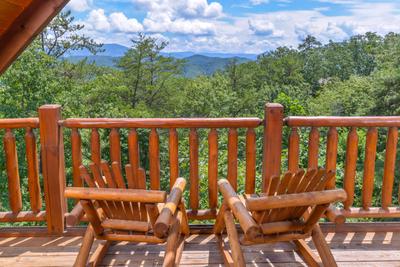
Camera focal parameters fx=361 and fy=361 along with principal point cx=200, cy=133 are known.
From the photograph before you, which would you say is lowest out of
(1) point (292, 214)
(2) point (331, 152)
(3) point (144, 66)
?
(1) point (292, 214)

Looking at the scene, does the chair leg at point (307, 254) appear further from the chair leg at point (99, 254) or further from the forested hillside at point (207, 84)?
the forested hillside at point (207, 84)

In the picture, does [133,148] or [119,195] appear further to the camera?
[133,148]

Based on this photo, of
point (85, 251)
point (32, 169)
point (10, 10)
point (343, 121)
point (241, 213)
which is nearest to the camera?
point (10, 10)

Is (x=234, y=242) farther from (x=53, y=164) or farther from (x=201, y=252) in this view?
(x=53, y=164)

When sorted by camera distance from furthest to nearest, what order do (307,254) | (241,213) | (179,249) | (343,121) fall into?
(343,121) < (179,249) < (307,254) < (241,213)

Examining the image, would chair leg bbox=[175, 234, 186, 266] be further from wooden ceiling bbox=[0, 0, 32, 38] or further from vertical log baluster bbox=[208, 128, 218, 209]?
wooden ceiling bbox=[0, 0, 32, 38]

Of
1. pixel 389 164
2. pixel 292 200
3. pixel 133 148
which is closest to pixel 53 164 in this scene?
pixel 133 148

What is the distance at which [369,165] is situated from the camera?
293cm

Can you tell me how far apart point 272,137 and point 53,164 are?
68.0 inches

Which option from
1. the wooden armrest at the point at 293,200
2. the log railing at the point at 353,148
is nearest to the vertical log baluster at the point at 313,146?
the log railing at the point at 353,148

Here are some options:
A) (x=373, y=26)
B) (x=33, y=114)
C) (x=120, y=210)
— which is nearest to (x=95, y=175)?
(x=120, y=210)

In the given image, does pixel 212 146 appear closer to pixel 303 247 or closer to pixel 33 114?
pixel 303 247

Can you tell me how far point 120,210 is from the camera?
7.66ft

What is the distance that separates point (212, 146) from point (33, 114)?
12.5 meters
